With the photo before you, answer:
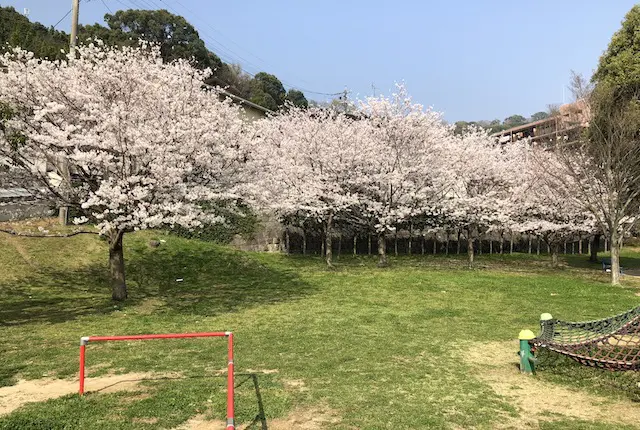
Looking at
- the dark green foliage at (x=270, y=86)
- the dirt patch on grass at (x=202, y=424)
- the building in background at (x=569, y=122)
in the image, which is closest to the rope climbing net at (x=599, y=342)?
the dirt patch on grass at (x=202, y=424)

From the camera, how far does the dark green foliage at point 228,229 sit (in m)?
24.0

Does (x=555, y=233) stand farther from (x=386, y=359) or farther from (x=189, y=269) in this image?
(x=386, y=359)

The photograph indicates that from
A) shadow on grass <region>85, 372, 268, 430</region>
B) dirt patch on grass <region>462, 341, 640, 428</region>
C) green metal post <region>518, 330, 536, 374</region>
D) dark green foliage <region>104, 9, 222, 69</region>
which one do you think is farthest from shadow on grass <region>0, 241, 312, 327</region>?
dark green foliage <region>104, 9, 222, 69</region>

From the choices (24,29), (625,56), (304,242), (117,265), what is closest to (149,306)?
(117,265)

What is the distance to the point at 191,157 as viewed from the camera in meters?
13.4

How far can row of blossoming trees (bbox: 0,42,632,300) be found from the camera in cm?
1228

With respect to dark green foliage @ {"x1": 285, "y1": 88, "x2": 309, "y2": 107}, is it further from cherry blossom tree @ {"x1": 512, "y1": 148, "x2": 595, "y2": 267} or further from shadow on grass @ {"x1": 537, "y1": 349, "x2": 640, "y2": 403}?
shadow on grass @ {"x1": 537, "y1": 349, "x2": 640, "y2": 403}

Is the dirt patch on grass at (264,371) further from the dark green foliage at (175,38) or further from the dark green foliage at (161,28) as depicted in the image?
the dark green foliage at (161,28)

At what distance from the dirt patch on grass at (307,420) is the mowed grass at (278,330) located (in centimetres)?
6

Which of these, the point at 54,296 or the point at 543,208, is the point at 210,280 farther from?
the point at 543,208

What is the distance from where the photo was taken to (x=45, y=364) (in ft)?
26.4

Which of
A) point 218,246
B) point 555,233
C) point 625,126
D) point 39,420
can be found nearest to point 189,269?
point 218,246

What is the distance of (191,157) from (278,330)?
5.52 metres

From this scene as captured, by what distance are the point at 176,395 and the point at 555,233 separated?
2450 cm
